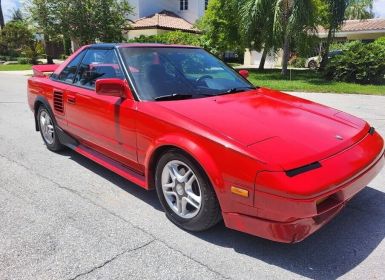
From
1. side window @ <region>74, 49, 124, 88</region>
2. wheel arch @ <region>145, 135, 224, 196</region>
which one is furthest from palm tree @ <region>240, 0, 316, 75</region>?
wheel arch @ <region>145, 135, 224, 196</region>

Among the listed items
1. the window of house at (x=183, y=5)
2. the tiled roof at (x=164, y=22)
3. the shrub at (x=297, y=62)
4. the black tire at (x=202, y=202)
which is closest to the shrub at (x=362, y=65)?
the shrub at (x=297, y=62)

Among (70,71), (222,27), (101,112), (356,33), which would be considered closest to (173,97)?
(101,112)

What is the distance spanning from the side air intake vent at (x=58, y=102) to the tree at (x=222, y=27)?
57.2ft

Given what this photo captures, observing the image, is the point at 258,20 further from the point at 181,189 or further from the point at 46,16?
the point at 181,189

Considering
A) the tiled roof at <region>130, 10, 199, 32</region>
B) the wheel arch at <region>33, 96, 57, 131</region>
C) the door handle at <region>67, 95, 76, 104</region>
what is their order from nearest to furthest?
1. the door handle at <region>67, 95, 76, 104</region>
2. the wheel arch at <region>33, 96, 57, 131</region>
3. the tiled roof at <region>130, 10, 199, 32</region>

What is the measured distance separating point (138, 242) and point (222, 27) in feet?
66.8

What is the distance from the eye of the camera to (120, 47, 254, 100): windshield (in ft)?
12.4

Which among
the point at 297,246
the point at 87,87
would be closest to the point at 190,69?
the point at 87,87

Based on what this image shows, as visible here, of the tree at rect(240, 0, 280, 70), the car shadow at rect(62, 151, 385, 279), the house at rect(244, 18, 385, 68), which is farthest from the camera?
the house at rect(244, 18, 385, 68)

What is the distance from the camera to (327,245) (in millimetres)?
3115

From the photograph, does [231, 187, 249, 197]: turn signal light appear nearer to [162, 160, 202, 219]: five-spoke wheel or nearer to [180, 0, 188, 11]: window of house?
[162, 160, 202, 219]: five-spoke wheel

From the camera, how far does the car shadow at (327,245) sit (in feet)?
9.37

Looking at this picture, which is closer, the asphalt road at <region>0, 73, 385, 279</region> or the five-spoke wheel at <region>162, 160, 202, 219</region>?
the asphalt road at <region>0, 73, 385, 279</region>

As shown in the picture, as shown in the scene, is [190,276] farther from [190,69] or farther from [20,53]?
[20,53]
